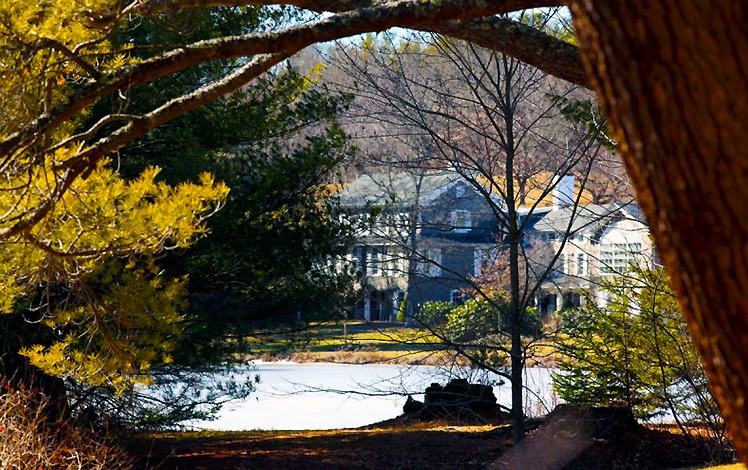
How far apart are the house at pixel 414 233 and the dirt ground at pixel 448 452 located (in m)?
1.56

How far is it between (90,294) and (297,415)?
1167 centimetres

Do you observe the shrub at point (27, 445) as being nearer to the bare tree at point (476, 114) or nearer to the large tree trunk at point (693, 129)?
the bare tree at point (476, 114)

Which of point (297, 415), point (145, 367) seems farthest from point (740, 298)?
point (297, 415)

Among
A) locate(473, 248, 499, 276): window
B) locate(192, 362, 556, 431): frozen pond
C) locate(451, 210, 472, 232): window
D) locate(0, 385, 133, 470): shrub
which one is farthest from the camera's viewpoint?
locate(192, 362, 556, 431): frozen pond

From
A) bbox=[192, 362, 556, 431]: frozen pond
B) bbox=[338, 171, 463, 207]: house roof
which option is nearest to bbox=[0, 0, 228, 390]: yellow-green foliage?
bbox=[192, 362, 556, 431]: frozen pond

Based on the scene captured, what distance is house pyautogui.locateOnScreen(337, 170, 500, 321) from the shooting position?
10086 millimetres

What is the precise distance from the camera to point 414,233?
1371 cm

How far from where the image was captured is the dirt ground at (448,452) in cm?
948

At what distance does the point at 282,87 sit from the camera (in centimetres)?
1093

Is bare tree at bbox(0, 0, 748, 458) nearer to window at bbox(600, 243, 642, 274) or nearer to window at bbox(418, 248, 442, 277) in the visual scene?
window at bbox(418, 248, 442, 277)

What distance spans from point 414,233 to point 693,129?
11.9m

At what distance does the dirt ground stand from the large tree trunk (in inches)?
294

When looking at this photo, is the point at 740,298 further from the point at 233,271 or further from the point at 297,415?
the point at 297,415

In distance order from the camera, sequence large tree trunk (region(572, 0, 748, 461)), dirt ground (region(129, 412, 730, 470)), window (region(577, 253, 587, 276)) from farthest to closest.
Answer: window (region(577, 253, 587, 276))
dirt ground (region(129, 412, 730, 470))
large tree trunk (region(572, 0, 748, 461))
